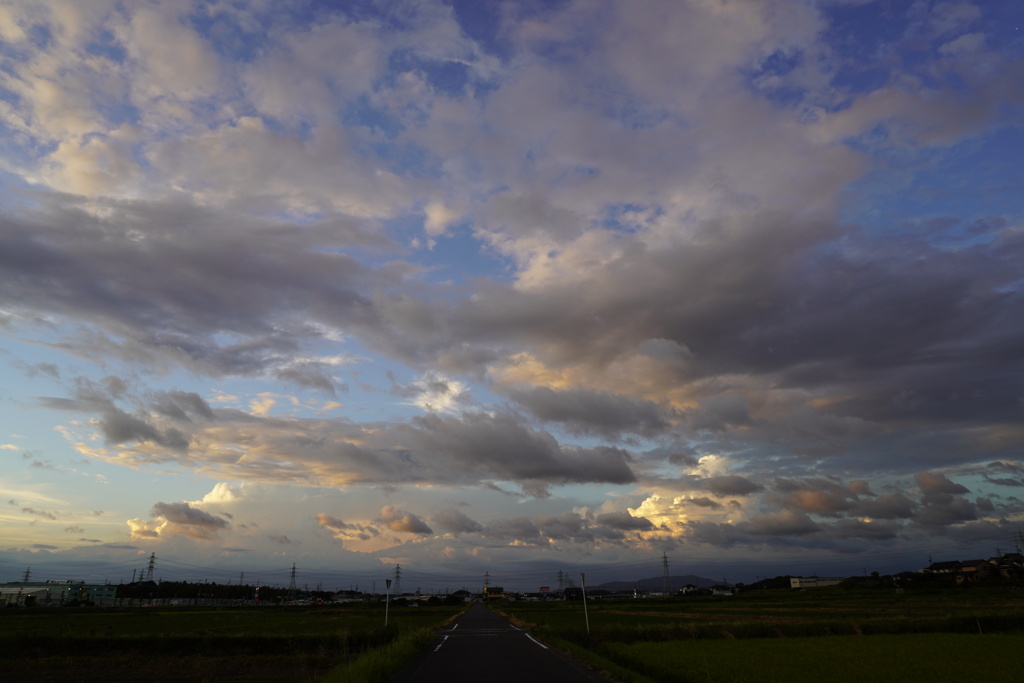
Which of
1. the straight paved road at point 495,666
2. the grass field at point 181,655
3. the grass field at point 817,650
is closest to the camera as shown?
the straight paved road at point 495,666

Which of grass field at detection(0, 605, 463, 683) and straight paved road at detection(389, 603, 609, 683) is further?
grass field at detection(0, 605, 463, 683)

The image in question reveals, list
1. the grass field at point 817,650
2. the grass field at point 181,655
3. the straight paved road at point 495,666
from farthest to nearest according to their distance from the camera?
the grass field at point 181,655 < the grass field at point 817,650 < the straight paved road at point 495,666

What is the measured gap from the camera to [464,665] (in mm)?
25016

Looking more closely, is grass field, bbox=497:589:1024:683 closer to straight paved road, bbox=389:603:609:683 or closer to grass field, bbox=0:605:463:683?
straight paved road, bbox=389:603:609:683

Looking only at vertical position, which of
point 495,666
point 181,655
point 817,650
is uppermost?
point 495,666

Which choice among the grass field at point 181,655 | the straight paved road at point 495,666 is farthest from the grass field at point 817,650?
the grass field at point 181,655

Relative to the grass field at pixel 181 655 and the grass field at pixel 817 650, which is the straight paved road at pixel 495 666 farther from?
the grass field at pixel 181 655

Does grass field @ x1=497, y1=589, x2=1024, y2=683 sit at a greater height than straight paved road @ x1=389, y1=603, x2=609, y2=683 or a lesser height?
lesser

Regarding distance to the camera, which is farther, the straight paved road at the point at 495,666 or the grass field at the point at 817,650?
the grass field at the point at 817,650

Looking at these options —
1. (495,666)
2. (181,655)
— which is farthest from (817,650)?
(181,655)

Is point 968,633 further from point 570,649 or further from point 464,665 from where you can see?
point 464,665

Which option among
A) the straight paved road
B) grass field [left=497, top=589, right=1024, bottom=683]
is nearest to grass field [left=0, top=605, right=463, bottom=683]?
the straight paved road

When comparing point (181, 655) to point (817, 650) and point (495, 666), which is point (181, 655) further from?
point (817, 650)

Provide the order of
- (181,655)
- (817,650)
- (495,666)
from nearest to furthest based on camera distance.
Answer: (495,666)
(817,650)
(181,655)
